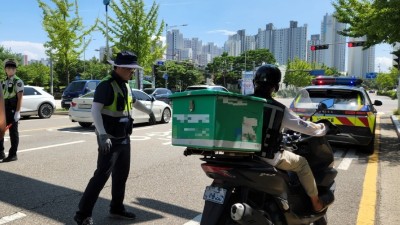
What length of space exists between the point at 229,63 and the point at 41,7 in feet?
235

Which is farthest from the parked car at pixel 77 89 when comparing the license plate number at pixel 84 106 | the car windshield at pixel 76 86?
the license plate number at pixel 84 106

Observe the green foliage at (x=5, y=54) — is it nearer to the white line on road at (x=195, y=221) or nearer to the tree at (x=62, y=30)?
the tree at (x=62, y=30)

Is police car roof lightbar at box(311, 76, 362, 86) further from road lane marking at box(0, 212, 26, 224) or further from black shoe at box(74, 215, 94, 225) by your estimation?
road lane marking at box(0, 212, 26, 224)

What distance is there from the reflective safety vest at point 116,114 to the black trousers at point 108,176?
0.51 feet

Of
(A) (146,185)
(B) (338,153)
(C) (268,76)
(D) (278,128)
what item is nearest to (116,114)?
(C) (268,76)

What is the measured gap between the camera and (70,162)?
7684mm

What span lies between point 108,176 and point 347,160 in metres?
5.86

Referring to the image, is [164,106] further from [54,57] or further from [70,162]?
[54,57]

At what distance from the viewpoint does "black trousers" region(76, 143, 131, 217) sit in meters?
4.14

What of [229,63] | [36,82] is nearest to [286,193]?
[36,82]

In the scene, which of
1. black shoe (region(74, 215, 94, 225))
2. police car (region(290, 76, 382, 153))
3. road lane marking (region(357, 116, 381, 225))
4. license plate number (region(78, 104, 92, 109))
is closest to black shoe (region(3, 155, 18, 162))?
black shoe (region(74, 215, 94, 225))

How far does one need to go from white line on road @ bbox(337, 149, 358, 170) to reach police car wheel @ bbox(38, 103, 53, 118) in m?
13.4

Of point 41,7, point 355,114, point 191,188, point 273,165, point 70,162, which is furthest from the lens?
point 41,7

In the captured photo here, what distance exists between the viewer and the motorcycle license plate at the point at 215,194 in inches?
116
